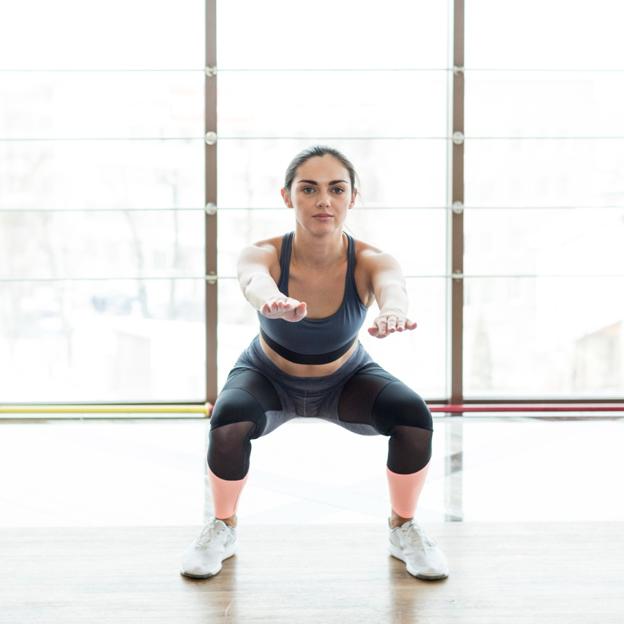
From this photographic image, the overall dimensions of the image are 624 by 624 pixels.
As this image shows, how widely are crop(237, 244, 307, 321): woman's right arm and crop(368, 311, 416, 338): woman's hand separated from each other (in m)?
0.15

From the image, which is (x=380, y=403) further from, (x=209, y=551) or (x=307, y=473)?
(x=307, y=473)

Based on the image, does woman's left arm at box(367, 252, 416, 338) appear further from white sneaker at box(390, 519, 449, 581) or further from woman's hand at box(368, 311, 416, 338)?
white sneaker at box(390, 519, 449, 581)

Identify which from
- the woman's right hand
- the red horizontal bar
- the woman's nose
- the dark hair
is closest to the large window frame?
the red horizontal bar

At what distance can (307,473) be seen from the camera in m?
3.09

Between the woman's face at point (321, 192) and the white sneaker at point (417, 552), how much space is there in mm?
781

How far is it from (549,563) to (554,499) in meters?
0.88

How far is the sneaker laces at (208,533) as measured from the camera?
186 centimetres

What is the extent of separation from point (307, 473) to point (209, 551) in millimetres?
1267

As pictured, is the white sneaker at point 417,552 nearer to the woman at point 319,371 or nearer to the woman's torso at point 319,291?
the woman at point 319,371

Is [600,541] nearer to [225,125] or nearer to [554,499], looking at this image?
[554,499]

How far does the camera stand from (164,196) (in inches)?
170

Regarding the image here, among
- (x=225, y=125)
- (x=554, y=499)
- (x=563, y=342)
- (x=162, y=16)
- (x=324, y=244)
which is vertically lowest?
(x=554, y=499)

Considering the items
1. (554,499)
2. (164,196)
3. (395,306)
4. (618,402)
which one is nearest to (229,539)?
(395,306)

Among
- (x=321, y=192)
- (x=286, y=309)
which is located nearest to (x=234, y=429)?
(x=286, y=309)
